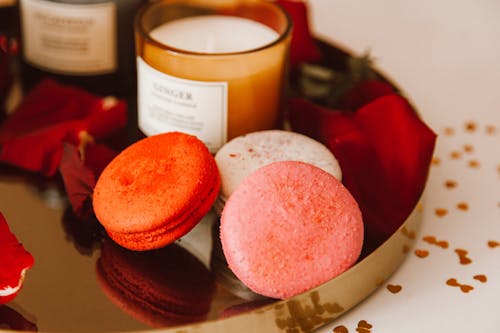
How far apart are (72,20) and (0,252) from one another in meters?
0.28

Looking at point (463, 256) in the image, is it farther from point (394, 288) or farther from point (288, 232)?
point (288, 232)

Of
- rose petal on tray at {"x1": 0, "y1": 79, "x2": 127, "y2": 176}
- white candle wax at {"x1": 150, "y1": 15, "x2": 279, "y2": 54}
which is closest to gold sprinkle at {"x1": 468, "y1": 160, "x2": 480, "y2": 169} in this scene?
white candle wax at {"x1": 150, "y1": 15, "x2": 279, "y2": 54}

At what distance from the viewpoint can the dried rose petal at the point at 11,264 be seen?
1.69 ft

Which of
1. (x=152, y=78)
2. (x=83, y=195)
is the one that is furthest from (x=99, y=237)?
(x=152, y=78)

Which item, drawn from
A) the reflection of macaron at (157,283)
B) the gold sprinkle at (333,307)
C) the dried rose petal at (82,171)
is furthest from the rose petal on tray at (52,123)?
the gold sprinkle at (333,307)

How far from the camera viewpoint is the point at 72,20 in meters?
0.73

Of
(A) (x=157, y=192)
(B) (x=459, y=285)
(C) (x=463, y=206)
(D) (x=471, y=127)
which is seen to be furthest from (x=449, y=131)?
(A) (x=157, y=192)

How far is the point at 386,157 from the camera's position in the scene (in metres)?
0.63

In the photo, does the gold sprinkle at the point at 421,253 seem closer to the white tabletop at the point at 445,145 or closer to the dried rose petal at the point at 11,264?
the white tabletop at the point at 445,145

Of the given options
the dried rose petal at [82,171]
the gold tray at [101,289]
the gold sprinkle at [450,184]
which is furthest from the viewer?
the gold sprinkle at [450,184]

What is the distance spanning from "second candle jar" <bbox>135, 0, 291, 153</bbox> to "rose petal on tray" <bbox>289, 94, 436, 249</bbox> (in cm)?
8

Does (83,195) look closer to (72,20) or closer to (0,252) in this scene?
(0,252)

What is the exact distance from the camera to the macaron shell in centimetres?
59

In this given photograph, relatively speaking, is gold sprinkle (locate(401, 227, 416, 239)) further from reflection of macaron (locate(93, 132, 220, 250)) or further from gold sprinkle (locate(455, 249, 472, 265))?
reflection of macaron (locate(93, 132, 220, 250))
